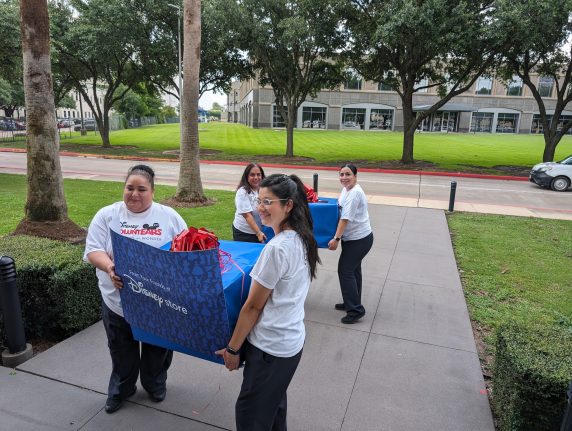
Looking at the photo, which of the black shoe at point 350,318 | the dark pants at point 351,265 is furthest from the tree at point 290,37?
the black shoe at point 350,318

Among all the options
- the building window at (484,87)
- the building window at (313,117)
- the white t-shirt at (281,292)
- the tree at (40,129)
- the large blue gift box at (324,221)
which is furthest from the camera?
the building window at (484,87)

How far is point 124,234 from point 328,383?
2.23 m

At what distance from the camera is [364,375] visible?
401cm

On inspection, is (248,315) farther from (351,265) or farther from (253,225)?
(351,265)

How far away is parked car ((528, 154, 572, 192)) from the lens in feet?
53.7

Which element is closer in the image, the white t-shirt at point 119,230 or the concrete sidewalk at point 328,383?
the white t-shirt at point 119,230

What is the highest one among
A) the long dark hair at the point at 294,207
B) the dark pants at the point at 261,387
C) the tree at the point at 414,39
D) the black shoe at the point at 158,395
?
the tree at the point at 414,39

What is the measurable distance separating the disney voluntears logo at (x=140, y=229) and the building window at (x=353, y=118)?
60.5 metres

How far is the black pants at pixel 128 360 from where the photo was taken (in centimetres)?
317

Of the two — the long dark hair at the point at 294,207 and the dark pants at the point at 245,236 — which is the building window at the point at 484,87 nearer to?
the dark pants at the point at 245,236

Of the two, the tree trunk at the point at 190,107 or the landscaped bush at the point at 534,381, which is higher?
the tree trunk at the point at 190,107

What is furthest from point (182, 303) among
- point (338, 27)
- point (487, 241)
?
point (338, 27)

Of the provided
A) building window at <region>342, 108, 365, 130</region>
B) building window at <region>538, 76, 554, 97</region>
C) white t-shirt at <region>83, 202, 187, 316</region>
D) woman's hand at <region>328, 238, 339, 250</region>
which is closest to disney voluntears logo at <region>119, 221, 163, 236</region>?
white t-shirt at <region>83, 202, 187, 316</region>

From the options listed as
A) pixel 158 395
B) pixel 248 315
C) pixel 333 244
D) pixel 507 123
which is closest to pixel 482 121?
pixel 507 123
